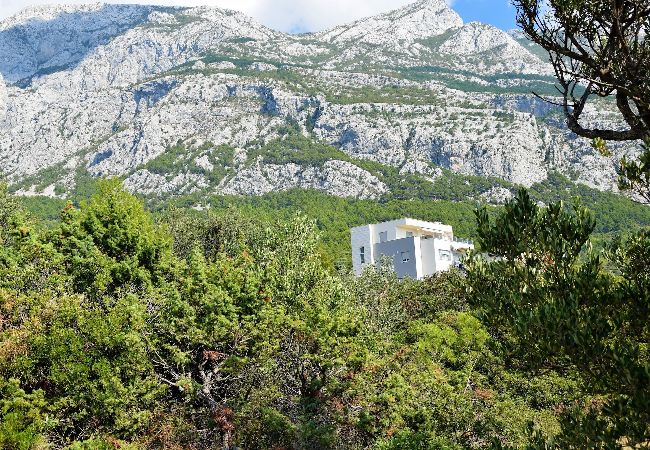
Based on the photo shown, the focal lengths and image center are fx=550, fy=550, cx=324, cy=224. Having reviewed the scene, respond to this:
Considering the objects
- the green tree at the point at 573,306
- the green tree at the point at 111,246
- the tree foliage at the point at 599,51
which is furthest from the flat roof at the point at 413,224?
the tree foliage at the point at 599,51

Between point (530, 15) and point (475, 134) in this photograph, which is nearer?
point (530, 15)

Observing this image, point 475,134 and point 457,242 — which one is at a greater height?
point 475,134

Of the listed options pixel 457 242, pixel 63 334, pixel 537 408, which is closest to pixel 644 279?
pixel 63 334

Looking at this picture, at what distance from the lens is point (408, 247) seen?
7550 centimetres

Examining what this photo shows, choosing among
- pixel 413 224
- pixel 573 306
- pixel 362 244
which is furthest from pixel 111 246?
pixel 413 224

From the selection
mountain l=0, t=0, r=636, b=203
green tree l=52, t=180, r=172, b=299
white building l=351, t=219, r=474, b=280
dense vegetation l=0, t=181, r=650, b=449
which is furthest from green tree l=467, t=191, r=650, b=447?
mountain l=0, t=0, r=636, b=203

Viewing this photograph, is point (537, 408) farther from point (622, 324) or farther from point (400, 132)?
point (400, 132)

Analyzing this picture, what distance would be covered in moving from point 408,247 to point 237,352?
55507 millimetres

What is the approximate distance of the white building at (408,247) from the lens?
7456 cm

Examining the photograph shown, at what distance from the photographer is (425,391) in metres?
23.9

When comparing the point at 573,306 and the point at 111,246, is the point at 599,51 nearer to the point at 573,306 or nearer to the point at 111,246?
the point at 573,306

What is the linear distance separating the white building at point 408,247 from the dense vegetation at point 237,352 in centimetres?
4342

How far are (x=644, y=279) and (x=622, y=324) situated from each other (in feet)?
3.64

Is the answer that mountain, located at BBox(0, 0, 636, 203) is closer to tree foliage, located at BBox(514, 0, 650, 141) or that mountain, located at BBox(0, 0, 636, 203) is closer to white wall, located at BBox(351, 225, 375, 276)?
white wall, located at BBox(351, 225, 375, 276)
